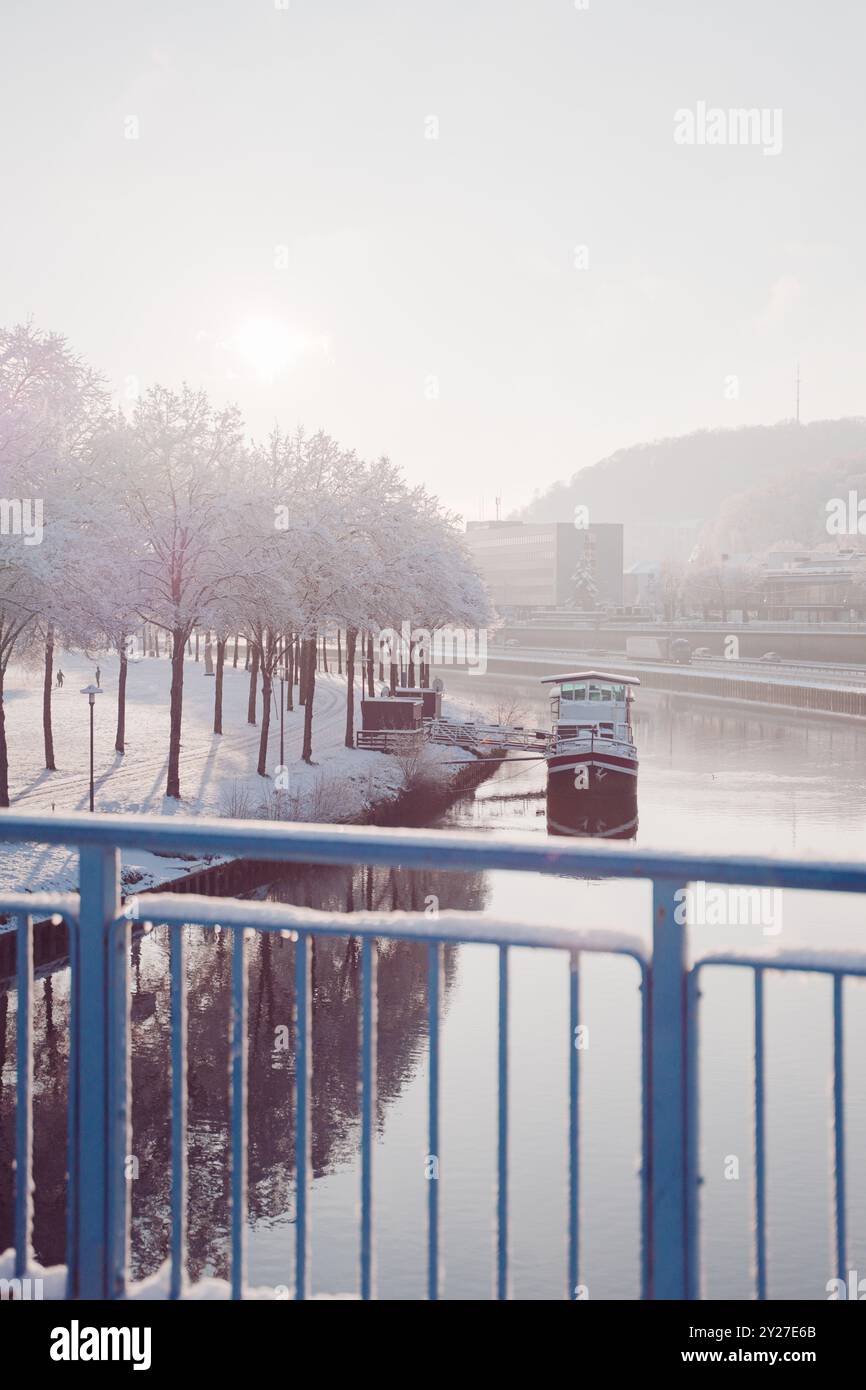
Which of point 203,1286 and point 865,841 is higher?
point 203,1286

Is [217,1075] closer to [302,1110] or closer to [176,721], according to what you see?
[176,721]

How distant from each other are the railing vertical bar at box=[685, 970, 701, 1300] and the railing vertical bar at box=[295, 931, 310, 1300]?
97 cm

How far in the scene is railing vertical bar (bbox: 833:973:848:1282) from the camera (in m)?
3.30

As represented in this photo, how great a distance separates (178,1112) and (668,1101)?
1.37 m

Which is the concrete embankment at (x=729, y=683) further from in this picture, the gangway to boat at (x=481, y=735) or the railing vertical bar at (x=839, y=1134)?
the railing vertical bar at (x=839, y=1134)

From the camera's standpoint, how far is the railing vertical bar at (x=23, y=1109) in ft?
12.8

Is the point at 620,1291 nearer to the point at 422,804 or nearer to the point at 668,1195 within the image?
the point at 668,1195

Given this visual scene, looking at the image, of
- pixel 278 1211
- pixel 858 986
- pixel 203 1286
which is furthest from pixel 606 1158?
pixel 203 1286

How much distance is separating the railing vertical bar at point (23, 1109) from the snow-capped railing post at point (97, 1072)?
6.9 inches

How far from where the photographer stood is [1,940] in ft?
79.7

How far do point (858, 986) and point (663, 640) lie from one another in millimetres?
112437

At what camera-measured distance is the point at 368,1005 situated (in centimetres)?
364

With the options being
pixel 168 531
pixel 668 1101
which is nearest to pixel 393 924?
pixel 668 1101

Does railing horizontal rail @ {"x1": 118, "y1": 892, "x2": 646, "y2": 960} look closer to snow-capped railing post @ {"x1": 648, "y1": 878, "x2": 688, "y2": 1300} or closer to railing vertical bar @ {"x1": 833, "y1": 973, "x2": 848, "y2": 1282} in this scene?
snow-capped railing post @ {"x1": 648, "y1": 878, "x2": 688, "y2": 1300}
